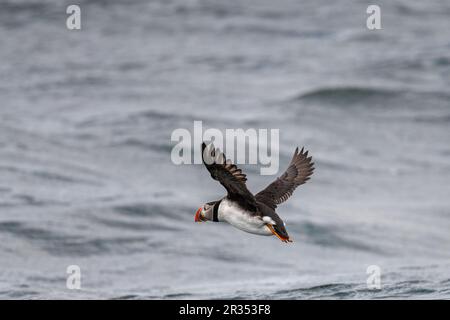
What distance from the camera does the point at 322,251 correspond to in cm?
2236

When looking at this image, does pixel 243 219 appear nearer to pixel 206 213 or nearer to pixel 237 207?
pixel 237 207

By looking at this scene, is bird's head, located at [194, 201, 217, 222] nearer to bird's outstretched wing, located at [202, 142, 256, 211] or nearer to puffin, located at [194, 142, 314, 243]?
puffin, located at [194, 142, 314, 243]

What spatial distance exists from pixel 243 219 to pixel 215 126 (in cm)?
2014

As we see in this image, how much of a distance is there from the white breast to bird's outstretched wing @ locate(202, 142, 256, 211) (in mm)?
81

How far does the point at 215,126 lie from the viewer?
3114cm

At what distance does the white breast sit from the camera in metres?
11.0

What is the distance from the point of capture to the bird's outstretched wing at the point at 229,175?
35.3 ft

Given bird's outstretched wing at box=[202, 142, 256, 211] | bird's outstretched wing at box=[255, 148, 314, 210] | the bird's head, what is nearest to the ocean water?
bird's outstretched wing at box=[255, 148, 314, 210]

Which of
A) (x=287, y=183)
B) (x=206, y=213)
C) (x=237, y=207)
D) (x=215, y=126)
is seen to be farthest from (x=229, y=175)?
(x=215, y=126)

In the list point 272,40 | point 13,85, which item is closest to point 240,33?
point 272,40

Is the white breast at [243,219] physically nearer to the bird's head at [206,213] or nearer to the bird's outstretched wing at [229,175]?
the bird's outstretched wing at [229,175]

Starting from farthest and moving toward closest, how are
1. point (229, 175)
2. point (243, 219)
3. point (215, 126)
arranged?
point (215, 126)
point (243, 219)
point (229, 175)

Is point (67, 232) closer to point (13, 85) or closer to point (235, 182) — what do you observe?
point (235, 182)
